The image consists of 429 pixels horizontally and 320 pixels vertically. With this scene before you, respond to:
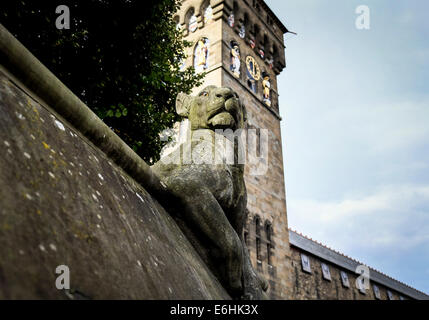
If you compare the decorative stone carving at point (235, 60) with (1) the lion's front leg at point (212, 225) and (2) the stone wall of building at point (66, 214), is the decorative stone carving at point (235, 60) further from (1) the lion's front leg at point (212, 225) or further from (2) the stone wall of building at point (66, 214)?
(2) the stone wall of building at point (66, 214)

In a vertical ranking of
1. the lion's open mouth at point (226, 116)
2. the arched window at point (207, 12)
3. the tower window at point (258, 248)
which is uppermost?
the arched window at point (207, 12)

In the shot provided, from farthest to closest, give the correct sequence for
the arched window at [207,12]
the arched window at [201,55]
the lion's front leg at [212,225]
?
the arched window at [207,12]
the arched window at [201,55]
the lion's front leg at [212,225]

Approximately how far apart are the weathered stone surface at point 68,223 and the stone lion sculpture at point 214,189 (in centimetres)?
45

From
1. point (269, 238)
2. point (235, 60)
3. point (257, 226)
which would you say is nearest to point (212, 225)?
point (257, 226)

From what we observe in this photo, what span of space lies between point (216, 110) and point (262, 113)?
1578cm

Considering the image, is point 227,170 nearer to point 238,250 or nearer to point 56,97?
point 238,250

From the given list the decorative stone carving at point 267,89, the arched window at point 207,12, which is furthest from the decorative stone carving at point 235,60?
the decorative stone carving at point 267,89

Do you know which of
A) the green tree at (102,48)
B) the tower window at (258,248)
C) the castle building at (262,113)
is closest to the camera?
the green tree at (102,48)

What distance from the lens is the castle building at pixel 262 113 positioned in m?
15.2

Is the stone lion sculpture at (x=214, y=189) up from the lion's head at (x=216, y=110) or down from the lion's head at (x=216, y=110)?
down

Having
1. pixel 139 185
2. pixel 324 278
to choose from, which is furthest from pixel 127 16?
pixel 324 278

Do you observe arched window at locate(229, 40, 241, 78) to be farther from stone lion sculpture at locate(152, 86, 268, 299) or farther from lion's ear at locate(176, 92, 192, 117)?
stone lion sculpture at locate(152, 86, 268, 299)

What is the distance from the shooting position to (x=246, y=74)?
59.2 ft
